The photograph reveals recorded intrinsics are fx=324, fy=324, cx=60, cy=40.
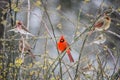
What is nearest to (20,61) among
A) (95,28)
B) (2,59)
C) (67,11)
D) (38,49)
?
(95,28)

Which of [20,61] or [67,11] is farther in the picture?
[67,11]

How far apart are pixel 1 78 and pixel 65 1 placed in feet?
18.2

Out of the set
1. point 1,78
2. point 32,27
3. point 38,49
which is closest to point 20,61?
point 1,78

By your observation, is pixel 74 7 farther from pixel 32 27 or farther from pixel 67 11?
pixel 32 27

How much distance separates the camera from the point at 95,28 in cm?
146

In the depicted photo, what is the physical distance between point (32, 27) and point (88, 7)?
1779mm

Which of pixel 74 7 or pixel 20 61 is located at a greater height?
pixel 20 61

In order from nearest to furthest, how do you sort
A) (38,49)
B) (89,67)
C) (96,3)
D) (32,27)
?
→ (89,67) → (38,49) → (32,27) → (96,3)

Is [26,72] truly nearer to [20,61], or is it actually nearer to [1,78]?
[1,78]

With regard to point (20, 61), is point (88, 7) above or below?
below

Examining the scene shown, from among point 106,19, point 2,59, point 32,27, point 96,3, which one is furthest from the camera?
point 96,3

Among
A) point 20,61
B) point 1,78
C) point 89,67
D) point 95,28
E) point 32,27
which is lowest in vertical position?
point 32,27

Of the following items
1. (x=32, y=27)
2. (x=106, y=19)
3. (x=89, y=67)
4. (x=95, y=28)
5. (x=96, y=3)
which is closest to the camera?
(x=95, y=28)

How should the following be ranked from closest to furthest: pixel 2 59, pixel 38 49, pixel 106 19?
pixel 106 19 → pixel 2 59 → pixel 38 49
